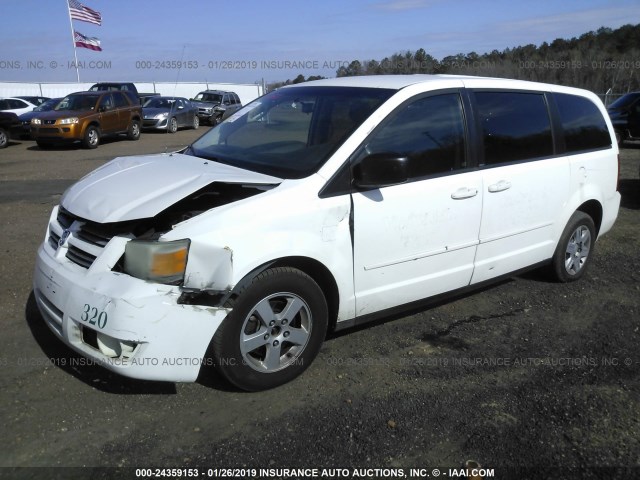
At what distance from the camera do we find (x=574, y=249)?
5.24 meters

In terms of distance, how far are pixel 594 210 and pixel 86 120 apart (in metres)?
15.7

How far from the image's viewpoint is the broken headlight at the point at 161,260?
2916 mm

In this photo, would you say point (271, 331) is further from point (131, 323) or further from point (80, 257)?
point (80, 257)

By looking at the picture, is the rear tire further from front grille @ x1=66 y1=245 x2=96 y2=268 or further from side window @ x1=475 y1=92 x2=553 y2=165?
side window @ x1=475 y1=92 x2=553 y2=165

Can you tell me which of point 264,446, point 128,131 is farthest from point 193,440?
point 128,131

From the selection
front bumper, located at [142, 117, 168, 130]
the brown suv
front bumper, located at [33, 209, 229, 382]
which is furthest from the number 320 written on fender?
Answer: front bumper, located at [142, 117, 168, 130]

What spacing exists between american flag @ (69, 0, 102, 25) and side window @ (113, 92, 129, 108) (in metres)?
13.7

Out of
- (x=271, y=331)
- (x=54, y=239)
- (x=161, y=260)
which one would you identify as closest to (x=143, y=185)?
(x=161, y=260)

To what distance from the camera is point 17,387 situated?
11.0 feet

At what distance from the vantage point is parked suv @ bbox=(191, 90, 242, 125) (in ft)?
88.8

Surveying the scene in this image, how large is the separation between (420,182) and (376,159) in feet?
1.74

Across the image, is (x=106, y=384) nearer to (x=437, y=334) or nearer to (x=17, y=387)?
(x=17, y=387)

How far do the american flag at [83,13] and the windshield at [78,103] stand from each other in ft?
48.2

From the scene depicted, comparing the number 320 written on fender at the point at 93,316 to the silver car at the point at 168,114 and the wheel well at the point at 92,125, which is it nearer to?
the wheel well at the point at 92,125
